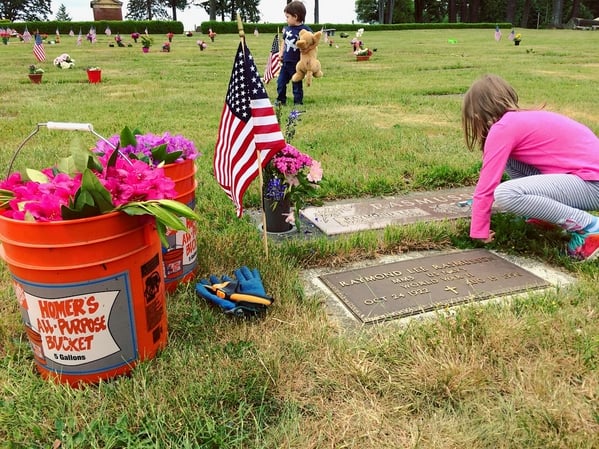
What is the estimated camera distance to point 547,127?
3.25 meters

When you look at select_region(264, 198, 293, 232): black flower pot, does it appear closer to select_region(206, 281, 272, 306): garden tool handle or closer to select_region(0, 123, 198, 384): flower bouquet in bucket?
select_region(206, 281, 272, 306): garden tool handle

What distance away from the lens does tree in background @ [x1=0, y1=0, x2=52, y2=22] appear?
68.4m

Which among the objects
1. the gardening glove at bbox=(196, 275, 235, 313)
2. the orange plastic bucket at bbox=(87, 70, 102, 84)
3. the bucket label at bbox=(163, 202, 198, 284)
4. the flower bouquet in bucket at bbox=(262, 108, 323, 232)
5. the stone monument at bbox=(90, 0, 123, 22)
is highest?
the stone monument at bbox=(90, 0, 123, 22)

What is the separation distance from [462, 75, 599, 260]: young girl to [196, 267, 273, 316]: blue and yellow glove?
1486 millimetres

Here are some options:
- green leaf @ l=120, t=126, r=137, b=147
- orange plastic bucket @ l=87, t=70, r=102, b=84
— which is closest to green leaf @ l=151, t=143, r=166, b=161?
green leaf @ l=120, t=126, r=137, b=147

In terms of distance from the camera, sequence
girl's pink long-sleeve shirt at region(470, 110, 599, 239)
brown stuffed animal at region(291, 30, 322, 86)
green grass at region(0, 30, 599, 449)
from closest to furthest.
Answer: green grass at region(0, 30, 599, 449), girl's pink long-sleeve shirt at region(470, 110, 599, 239), brown stuffed animal at region(291, 30, 322, 86)

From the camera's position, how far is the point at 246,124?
113 inches

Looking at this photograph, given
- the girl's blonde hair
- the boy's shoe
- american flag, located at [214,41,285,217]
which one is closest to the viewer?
american flag, located at [214,41,285,217]

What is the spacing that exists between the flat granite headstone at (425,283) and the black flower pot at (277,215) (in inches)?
28.2

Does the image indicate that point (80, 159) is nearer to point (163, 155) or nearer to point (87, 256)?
point (87, 256)

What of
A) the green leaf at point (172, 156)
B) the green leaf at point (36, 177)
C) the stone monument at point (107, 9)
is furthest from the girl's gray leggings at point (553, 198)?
the stone monument at point (107, 9)

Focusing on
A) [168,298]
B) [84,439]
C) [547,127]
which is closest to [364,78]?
[547,127]

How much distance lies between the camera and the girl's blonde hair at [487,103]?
330 cm

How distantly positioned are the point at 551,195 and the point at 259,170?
5.81 ft
